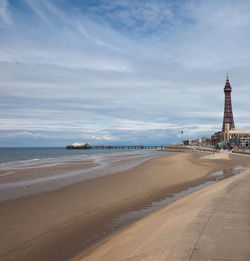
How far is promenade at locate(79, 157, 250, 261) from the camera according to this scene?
4.06 meters

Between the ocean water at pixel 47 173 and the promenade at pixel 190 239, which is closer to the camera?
the promenade at pixel 190 239

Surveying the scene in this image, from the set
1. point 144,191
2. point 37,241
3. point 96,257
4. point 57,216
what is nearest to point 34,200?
point 57,216

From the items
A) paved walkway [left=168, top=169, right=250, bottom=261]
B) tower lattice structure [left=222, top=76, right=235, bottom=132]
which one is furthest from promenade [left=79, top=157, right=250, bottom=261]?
tower lattice structure [left=222, top=76, right=235, bottom=132]

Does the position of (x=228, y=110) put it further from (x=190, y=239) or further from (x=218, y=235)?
(x=190, y=239)

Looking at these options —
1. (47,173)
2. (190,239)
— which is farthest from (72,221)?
(47,173)

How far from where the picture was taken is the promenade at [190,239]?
4.06 metres

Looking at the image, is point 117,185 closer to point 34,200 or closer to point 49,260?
point 34,200

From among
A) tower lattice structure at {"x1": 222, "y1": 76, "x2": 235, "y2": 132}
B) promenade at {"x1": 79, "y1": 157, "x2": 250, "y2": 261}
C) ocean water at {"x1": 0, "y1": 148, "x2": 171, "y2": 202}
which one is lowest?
ocean water at {"x1": 0, "y1": 148, "x2": 171, "y2": 202}

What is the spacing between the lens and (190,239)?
4680 millimetres

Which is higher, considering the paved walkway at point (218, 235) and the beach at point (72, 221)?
the paved walkway at point (218, 235)

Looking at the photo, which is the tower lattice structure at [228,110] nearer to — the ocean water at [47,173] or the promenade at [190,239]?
the ocean water at [47,173]

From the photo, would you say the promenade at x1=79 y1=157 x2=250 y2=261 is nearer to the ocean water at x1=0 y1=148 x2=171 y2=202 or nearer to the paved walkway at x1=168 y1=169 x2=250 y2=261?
the paved walkway at x1=168 y1=169 x2=250 y2=261

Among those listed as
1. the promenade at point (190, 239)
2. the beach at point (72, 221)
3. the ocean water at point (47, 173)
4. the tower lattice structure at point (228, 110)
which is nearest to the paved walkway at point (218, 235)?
the promenade at point (190, 239)

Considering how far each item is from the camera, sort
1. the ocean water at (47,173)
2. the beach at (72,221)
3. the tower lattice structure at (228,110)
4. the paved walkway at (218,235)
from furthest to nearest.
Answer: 1. the tower lattice structure at (228,110)
2. the ocean water at (47,173)
3. the beach at (72,221)
4. the paved walkway at (218,235)
